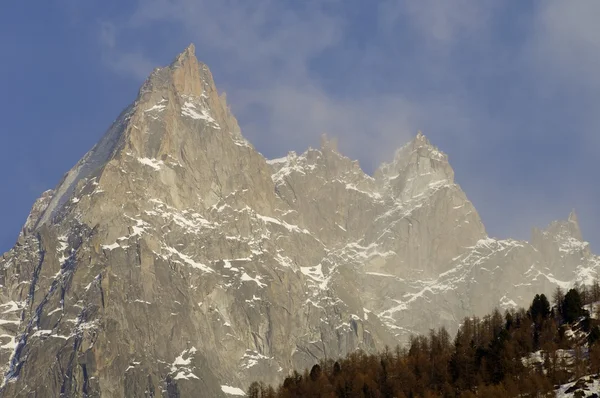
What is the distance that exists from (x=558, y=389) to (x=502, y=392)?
28.4ft

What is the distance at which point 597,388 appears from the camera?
639 feet

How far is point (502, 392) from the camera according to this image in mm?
199375

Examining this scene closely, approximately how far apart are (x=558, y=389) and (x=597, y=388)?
274 inches

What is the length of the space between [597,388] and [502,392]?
1434 centimetres

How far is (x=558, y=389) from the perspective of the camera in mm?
199625
